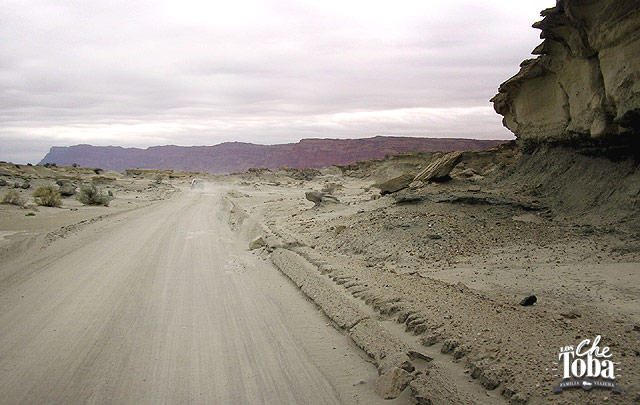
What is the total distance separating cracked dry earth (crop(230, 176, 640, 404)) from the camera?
3.31 m

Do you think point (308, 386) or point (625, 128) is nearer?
point (308, 386)

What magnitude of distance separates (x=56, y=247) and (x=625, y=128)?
464 inches

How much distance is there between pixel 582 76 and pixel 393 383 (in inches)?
332

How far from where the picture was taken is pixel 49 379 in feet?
12.2

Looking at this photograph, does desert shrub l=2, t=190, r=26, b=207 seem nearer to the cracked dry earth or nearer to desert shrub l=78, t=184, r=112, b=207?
desert shrub l=78, t=184, r=112, b=207

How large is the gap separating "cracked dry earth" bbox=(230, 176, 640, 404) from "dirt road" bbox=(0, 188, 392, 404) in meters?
0.94

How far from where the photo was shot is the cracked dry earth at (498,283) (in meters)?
3.31

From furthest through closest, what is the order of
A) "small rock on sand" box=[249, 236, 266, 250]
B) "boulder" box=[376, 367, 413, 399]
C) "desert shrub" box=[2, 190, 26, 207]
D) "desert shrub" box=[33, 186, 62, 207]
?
1. "desert shrub" box=[33, 186, 62, 207]
2. "desert shrub" box=[2, 190, 26, 207]
3. "small rock on sand" box=[249, 236, 266, 250]
4. "boulder" box=[376, 367, 413, 399]

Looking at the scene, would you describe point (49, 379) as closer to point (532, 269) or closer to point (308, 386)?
A: point (308, 386)

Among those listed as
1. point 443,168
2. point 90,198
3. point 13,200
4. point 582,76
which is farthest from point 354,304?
point 90,198

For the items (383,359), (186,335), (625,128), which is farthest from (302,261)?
(625,128)

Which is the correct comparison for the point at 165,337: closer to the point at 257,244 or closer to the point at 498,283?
the point at 498,283

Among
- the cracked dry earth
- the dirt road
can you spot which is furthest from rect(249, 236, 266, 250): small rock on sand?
the dirt road

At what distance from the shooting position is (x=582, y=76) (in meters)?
8.95
